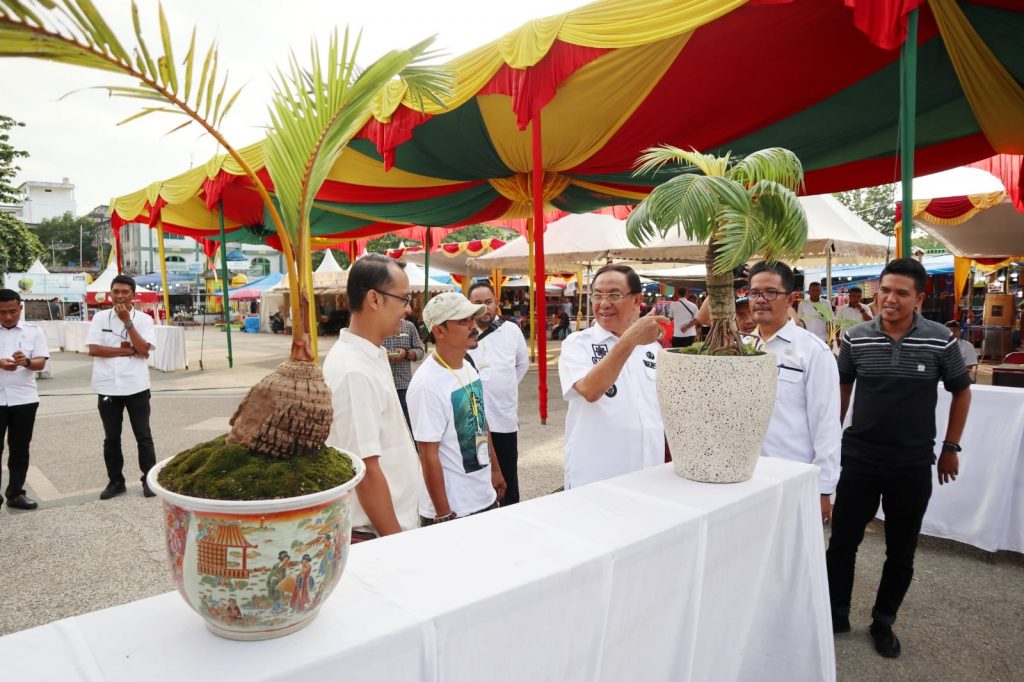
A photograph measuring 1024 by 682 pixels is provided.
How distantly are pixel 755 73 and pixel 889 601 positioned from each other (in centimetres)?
422

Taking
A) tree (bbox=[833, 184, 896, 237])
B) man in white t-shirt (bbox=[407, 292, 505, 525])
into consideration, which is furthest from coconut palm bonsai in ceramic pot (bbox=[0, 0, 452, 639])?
tree (bbox=[833, 184, 896, 237])

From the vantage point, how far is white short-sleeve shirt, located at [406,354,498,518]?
2289mm

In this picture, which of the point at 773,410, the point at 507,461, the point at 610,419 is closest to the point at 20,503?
the point at 507,461

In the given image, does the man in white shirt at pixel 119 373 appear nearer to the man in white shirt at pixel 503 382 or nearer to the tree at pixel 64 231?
the man in white shirt at pixel 503 382

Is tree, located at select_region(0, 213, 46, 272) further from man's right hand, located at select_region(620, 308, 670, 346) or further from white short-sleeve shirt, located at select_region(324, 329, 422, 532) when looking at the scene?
man's right hand, located at select_region(620, 308, 670, 346)

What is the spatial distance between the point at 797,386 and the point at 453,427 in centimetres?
152

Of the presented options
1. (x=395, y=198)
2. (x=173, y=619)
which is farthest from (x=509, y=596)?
(x=395, y=198)

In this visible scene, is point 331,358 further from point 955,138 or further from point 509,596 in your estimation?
point 955,138

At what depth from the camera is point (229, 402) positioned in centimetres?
847

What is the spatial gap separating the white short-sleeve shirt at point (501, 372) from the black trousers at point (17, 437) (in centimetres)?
331

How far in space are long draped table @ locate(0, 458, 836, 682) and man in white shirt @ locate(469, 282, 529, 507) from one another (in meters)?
1.73

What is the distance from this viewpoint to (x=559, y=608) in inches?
46.2

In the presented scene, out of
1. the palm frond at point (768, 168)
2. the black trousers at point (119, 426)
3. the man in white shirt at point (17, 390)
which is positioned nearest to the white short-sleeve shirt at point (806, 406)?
the palm frond at point (768, 168)

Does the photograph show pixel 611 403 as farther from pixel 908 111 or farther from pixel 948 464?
pixel 908 111
